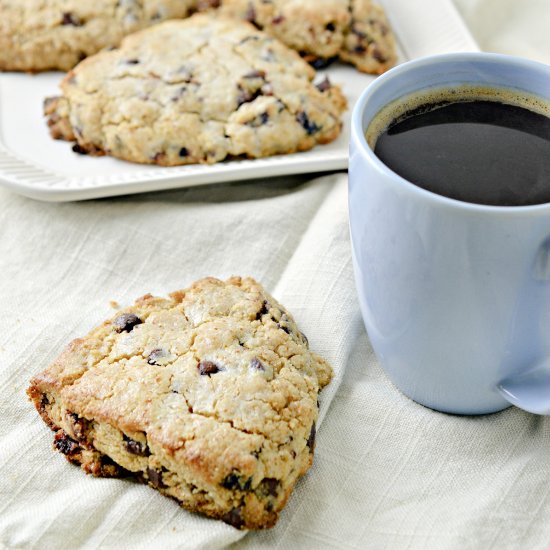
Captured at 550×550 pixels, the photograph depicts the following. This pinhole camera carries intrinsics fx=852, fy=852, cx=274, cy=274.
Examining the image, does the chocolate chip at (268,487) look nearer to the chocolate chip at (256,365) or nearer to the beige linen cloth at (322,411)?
the beige linen cloth at (322,411)

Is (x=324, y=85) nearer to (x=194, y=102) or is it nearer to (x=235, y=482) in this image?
(x=194, y=102)

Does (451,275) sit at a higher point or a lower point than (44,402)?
higher

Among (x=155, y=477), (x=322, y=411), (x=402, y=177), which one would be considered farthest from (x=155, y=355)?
(x=402, y=177)

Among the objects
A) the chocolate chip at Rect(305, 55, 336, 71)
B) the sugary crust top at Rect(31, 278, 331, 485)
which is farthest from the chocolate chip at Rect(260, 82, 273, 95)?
the sugary crust top at Rect(31, 278, 331, 485)

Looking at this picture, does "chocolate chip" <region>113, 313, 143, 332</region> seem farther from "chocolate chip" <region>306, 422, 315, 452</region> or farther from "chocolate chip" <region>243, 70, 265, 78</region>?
"chocolate chip" <region>243, 70, 265, 78</region>

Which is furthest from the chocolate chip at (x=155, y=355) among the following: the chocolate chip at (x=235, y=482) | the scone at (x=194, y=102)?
the scone at (x=194, y=102)

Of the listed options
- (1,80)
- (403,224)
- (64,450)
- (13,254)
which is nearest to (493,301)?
(403,224)
